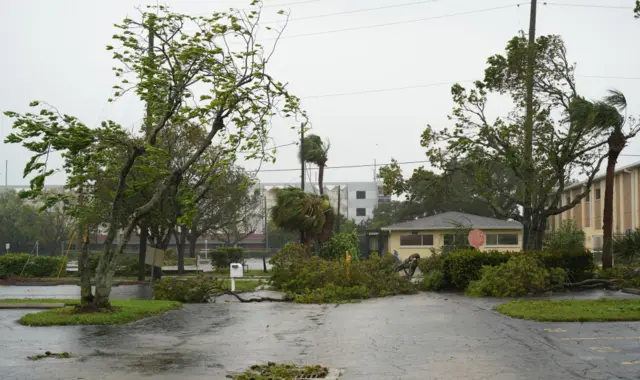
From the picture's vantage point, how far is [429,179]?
1334 inches

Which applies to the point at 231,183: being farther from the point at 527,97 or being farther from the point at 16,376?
the point at 16,376

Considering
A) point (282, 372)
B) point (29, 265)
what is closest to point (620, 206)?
point (29, 265)

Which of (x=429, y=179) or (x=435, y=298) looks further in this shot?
(x=429, y=179)

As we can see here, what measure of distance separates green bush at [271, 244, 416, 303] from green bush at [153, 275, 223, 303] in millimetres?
2854

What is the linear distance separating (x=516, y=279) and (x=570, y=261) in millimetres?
3814

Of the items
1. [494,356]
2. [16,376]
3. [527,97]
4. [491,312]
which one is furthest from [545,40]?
[16,376]

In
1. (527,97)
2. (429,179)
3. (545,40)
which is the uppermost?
(545,40)

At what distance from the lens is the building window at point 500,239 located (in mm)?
50812

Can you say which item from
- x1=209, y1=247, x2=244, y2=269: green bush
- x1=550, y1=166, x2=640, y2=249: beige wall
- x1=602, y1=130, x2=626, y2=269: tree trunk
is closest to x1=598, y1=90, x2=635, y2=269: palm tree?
x1=602, y1=130, x2=626, y2=269: tree trunk

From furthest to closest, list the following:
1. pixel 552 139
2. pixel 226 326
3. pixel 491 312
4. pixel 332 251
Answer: pixel 332 251, pixel 552 139, pixel 491 312, pixel 226 326

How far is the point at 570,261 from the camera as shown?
88.0 ft

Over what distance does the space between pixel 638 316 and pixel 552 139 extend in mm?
16433

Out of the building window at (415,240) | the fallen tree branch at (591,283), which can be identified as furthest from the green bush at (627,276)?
the building window at (415,240)

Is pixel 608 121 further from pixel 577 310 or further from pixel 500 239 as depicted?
pixel 500 239
